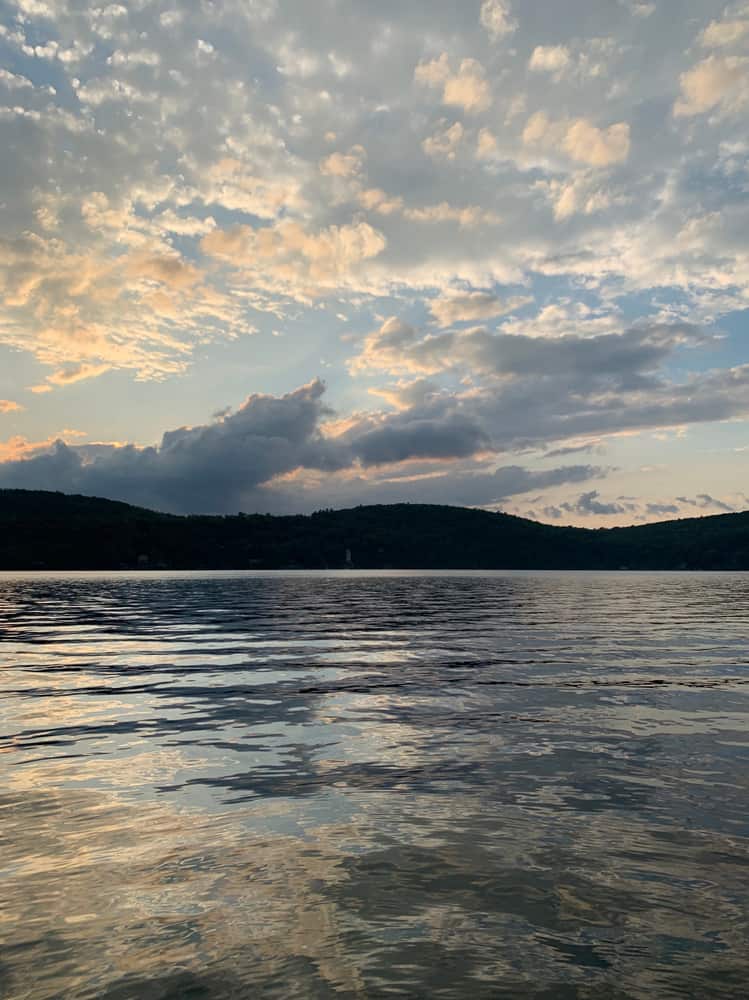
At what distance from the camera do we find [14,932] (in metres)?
7.61

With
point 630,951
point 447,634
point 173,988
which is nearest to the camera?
point 173,988

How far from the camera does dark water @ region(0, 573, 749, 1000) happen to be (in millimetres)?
6965

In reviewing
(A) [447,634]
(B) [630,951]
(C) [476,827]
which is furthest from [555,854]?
(A) [447,634]

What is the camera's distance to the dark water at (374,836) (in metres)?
6.96

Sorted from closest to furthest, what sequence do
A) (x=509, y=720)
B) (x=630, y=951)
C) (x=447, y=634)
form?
(x=630, y=951) → (x=509, y=720) → (x=447, y=634)

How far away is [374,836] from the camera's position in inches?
415

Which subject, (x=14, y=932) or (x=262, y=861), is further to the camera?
(x=262, y=861)

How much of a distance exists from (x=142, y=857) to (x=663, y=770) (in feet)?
33.1

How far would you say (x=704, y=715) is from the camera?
64.0 feet

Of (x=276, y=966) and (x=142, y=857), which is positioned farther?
(x=142, y=857)

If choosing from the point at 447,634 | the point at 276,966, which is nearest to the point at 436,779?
the point at 276,966

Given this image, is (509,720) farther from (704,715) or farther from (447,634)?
(447,634)

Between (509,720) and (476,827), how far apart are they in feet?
27.4

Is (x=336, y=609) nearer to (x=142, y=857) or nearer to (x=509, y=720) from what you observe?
(x=509, y=720)
